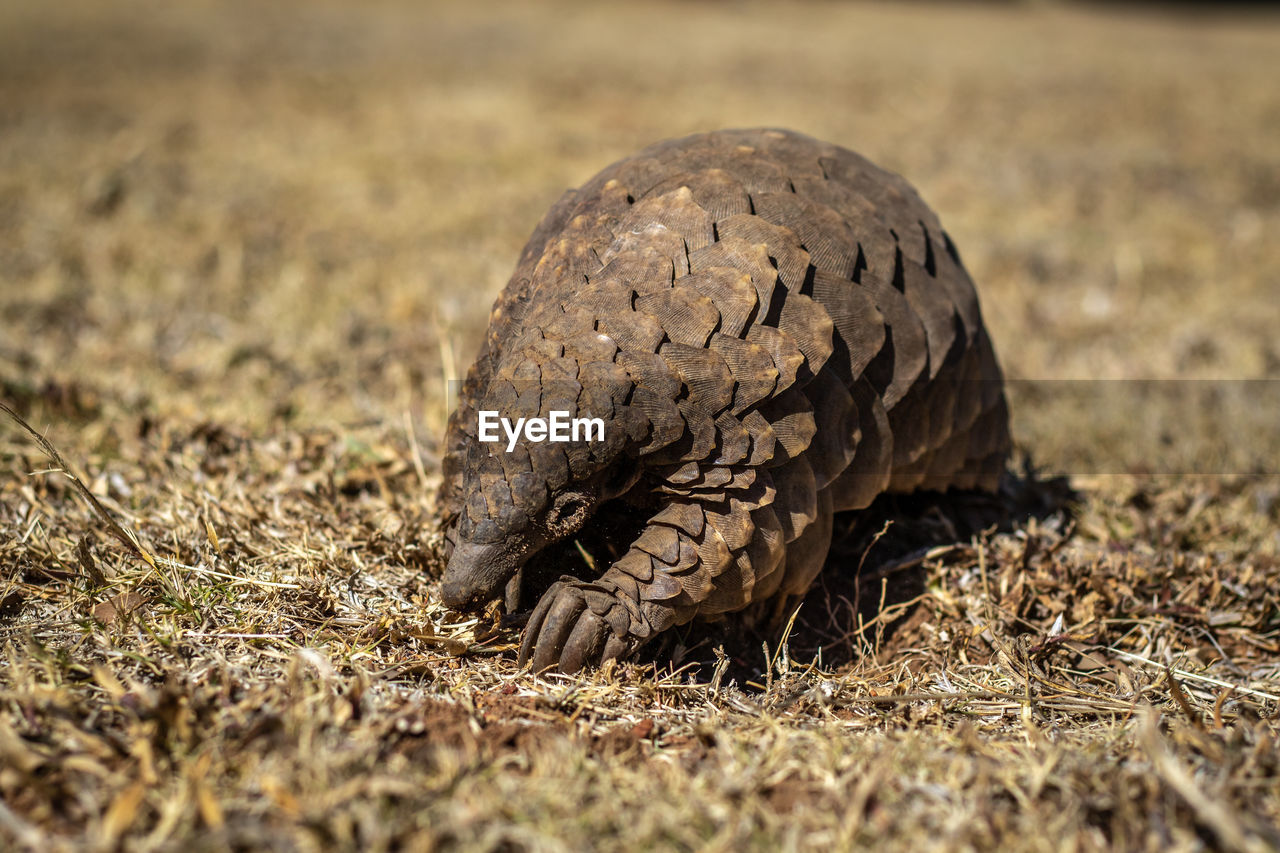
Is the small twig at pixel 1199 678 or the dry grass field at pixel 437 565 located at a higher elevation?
the dry grass field at pixel 437 565

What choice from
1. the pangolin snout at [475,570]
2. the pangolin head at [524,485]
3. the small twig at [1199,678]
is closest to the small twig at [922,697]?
the small twig at [1199,678]

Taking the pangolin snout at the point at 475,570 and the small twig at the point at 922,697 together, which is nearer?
the pangolin snout at the point at 475,570

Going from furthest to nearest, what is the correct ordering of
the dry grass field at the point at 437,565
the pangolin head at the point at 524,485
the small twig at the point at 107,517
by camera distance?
the small twig at the point at 107,517, the pangolin head at the point at 524,485, the dry grass field at the point at 437,565

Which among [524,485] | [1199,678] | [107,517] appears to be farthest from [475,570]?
[1199,678]

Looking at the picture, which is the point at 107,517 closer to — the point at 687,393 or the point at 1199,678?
the point at 687,393

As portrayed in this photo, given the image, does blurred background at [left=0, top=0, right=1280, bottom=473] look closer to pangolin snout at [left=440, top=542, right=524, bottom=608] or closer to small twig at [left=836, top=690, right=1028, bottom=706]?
pangolin snout at [left=440, top=542, right=524, bottom=608]

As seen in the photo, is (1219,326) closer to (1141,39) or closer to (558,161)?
(558,161)

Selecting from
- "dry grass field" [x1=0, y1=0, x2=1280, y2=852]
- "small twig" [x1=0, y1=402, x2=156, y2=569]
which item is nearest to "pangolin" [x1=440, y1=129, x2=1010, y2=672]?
"dry grass field" [x1=0, y1=0, x2=1280, y2=852]

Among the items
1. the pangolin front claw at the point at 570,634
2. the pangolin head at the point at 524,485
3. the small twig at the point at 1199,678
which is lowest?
the small twig at the point at 1199,678

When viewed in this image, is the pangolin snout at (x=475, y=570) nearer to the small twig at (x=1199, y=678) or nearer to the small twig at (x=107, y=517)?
the small twig at (x=107, y=517)

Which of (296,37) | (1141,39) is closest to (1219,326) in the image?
(296,37)
